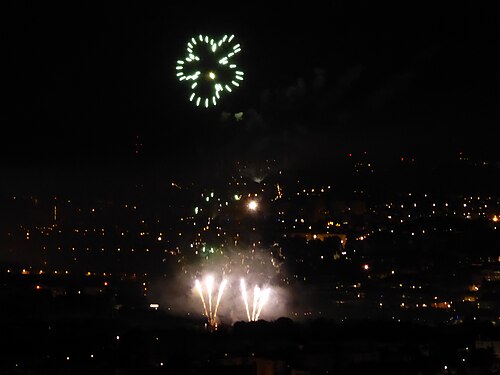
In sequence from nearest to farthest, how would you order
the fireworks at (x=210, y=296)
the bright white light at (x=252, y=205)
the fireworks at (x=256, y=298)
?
the fireworks at (x=210, y=296) < the fireworks at (x=256, y=298) < the bright white light at (x=252, y=205)

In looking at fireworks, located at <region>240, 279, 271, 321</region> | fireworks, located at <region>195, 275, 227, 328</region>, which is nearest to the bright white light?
fireworks, located at <region>195, 275, 227, 328</region>

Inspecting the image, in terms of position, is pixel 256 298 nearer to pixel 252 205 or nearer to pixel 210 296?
pixel 210 296

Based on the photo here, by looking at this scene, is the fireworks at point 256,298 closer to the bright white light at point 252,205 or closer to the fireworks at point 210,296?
the fireworks at point 210,296

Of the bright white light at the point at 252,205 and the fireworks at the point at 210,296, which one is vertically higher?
the bright white light at the point at 252,205

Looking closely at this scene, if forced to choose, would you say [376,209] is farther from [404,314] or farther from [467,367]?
[467,367]

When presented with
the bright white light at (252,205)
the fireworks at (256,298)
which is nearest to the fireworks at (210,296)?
the fireworks at (256,298)

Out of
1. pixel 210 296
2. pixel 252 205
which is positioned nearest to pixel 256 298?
pixel 210 296
